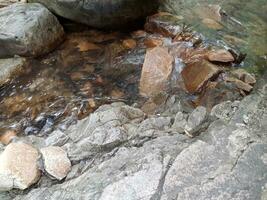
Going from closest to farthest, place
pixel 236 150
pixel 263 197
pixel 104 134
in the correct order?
pixel 263 197 < pixel 236 150 < pixel 104 134

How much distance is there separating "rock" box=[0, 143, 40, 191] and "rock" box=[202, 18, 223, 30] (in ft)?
9.77

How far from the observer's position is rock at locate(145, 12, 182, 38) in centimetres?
470

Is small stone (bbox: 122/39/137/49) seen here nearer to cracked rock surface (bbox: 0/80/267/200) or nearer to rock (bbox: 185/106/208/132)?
cracked rock surface (bbox: 0/80/267/200)

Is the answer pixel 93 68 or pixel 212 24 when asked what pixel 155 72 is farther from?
pixel 212 24

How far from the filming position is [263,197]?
2.37 meters

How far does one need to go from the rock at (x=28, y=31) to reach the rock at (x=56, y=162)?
6.17ft

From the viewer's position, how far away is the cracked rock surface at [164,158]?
97.4 inches

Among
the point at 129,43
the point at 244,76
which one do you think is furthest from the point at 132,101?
the point at 244,76

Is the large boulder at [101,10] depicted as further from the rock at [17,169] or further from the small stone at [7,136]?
the rock at [17,169]

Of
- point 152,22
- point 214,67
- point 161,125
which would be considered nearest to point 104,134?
point 161,125

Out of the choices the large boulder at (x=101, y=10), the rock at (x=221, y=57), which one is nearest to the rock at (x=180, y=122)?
the rock at (x=221, y=57)

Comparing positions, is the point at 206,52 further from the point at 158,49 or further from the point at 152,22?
the point at 152,22

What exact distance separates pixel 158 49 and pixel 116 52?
55 centimetres

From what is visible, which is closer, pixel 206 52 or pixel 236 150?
pixel 236 150
